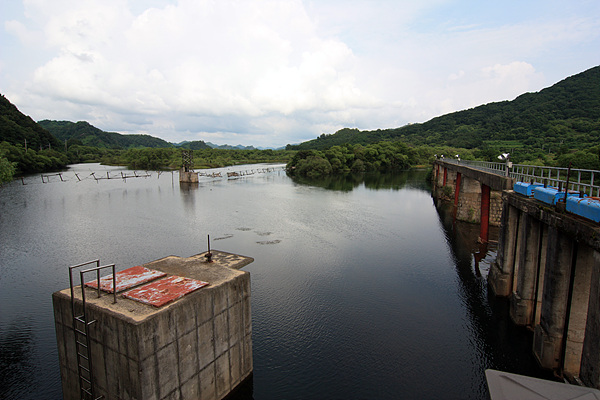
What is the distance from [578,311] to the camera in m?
10.5

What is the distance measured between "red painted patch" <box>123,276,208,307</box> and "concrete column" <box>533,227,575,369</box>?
11381mm

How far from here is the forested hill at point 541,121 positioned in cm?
9144

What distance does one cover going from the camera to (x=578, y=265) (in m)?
10.4

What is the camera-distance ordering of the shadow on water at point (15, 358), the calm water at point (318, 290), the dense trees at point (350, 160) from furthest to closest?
the dense trees at point (350, 160) → the calm water at point (318, 290) → the shadow on water at point (15, 358)

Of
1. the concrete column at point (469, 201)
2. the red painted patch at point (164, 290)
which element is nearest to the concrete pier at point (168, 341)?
the red painted patch at point (164, 290)

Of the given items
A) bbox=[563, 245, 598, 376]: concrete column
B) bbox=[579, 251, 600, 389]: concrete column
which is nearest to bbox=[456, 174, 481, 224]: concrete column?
bbox=[563, 245, 598, 376]: concrete column

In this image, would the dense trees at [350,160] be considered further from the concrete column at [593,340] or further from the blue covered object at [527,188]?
the concrete column at [593,340]

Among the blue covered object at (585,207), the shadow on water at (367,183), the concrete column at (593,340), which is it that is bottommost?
the shadow on water at (367,183)

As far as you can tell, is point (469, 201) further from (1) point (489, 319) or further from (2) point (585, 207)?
(2) point (585, 207)

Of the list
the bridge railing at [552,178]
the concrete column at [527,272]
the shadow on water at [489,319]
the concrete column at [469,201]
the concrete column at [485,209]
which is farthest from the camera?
the concrete column at [469,201]

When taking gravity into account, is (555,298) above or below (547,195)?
below

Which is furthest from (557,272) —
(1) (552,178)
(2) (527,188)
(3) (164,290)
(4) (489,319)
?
(3) (164,290)

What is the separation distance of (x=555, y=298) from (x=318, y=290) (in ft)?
36.0

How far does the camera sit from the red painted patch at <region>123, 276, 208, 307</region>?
847cm
